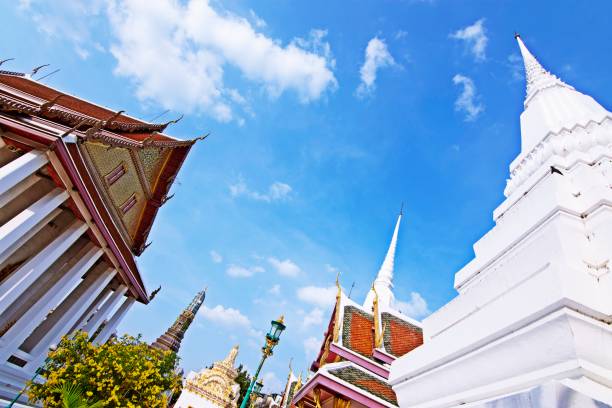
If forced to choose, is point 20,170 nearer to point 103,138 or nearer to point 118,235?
point 103,138

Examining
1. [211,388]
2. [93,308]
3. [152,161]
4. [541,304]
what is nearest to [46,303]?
[93,308]

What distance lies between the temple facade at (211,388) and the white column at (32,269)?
1738 cm

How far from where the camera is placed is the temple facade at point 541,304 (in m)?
1.94

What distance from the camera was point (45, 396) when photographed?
654cm

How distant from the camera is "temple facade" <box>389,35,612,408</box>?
6.36 feet

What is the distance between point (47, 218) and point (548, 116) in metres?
11.3

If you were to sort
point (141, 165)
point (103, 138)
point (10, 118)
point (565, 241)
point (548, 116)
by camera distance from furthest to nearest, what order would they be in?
point (141, 165), point (103, 138), point (10, 118), point (548, 116), point (565, 241)

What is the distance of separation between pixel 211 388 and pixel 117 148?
64.9ft

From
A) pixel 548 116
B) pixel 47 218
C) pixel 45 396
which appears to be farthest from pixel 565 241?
pixel 47 218

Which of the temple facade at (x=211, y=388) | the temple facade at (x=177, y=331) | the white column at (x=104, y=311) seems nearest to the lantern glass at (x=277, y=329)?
the white column at (x=104, y=311)

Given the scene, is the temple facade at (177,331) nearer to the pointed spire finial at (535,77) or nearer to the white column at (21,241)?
the white column at (21,241)

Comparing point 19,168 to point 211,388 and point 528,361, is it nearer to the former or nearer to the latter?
point 528,361

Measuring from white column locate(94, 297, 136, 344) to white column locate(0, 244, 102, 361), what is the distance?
167 inches

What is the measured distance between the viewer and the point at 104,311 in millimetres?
13203
